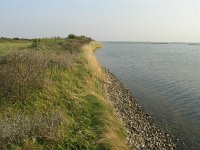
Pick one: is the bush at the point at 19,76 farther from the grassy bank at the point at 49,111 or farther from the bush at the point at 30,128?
the bush at the point at 30,128

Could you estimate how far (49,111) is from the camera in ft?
38.4

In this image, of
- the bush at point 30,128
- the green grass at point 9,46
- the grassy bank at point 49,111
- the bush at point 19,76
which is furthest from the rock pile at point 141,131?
the green grass at point 9,46

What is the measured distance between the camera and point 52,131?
9.73 metres

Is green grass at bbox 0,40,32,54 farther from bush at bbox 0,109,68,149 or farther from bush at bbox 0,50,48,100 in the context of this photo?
bush at bbox 0,109,68,149

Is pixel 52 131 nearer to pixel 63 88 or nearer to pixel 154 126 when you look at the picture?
pixel 63 88

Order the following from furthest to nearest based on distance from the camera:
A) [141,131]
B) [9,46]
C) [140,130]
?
1. [9,46]
2. [140,130]
3. [141,131]

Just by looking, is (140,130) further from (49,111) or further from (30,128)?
(30,128)

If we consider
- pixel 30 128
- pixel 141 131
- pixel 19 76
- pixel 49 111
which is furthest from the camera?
pixel 141 131

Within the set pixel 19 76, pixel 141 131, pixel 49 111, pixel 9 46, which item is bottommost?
pixel 141 131

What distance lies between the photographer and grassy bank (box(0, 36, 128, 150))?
31.2ft

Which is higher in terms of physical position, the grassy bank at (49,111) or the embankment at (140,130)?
the grassy bank at (49,111)

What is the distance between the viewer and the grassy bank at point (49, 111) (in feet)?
31.2

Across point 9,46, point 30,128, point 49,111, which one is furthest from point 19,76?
point 9,46

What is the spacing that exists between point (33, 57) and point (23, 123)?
7644 mm
